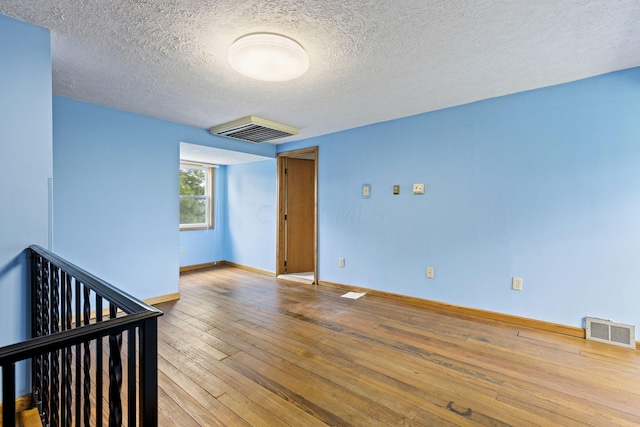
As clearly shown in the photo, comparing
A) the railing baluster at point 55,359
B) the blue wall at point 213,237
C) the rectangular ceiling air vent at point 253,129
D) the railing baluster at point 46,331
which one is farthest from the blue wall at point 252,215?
the railing baluster at point 55,359

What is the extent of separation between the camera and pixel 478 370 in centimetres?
206

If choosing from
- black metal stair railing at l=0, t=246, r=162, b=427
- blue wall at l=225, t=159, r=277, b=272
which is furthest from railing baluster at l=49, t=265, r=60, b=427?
blue wall at l=225, t=159, r=277, b=272

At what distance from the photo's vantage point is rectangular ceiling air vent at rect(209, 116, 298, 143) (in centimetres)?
358

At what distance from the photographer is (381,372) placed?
204 cm

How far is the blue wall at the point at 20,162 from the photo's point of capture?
169 cm

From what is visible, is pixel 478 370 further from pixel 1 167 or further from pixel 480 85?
pixel 1 167

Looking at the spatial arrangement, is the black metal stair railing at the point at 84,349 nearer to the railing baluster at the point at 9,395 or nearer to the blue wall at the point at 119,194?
the railing baluster at the point at 9,395

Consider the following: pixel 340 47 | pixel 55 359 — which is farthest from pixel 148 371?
pixel 340 47

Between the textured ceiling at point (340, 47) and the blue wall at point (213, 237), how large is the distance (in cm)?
274

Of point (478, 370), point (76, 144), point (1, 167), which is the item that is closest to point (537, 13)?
point (478, 370)

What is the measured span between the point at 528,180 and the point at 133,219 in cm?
421

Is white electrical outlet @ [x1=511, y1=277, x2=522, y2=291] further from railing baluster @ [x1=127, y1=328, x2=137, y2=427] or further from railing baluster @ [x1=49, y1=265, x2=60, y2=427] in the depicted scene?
railing baluster @ [x1=49, y1=265, x2=60, y2=427]

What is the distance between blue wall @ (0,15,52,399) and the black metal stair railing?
83 millimetres

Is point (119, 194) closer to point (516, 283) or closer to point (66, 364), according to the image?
point (66, 364)
